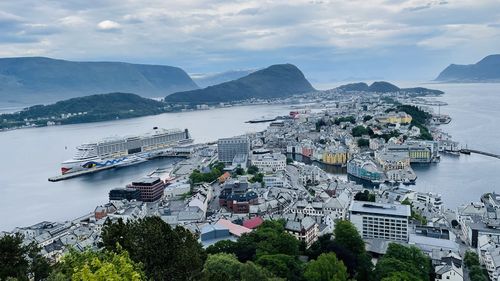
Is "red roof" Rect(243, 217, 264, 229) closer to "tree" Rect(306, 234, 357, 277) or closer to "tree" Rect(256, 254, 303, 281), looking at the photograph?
"tree" Rect(306, 234, 357, 277)

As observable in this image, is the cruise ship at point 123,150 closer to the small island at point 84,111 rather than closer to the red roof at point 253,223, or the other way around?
the red roof at point 253,223

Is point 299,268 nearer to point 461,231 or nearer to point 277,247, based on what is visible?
point 277,247

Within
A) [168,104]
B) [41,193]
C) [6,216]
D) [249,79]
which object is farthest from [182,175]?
[249,79]

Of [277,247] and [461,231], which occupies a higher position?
[277,247]

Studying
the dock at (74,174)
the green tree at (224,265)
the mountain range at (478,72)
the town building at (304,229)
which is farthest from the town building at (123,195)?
the mountain range at (478,72)

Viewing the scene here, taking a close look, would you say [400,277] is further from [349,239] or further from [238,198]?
[238,198]

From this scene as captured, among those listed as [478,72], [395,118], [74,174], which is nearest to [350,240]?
[74,174]

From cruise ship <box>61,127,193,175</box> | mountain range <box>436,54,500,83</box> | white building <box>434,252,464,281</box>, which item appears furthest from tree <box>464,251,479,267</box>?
mountain range <box>436,54,500,83</box>
